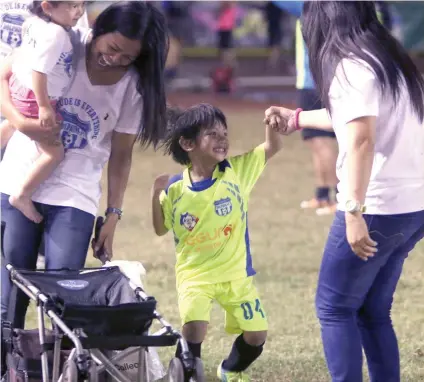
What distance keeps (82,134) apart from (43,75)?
0.30 m

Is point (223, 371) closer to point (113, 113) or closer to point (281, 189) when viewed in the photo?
point (113, 113)

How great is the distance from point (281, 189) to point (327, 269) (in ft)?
20.7

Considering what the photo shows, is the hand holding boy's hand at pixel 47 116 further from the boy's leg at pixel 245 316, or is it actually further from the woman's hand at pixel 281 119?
the boy's leg at pixel 245 316

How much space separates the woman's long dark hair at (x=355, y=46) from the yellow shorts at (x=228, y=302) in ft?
3.56

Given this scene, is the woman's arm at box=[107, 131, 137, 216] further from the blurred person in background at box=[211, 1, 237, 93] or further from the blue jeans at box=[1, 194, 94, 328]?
the blurred person in background at box=[211, 1, 237, 93]

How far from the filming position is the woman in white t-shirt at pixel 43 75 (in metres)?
4.31

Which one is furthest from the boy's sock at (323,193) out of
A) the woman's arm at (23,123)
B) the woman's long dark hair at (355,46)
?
the woman's long dark hair at (355,46)

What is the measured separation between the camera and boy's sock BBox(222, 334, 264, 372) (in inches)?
186

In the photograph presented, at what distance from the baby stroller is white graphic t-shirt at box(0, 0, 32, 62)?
1.46 meters

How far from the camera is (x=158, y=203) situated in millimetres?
4707

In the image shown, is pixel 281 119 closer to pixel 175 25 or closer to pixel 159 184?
pixel 159 184

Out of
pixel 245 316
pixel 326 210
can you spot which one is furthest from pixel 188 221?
pixel 326 210

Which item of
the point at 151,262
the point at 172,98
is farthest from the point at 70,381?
the point at 172,98

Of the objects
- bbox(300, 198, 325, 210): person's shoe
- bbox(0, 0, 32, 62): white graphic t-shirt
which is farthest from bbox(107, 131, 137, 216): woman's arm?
bbox(300, 198, 325, 210): person's shoe
